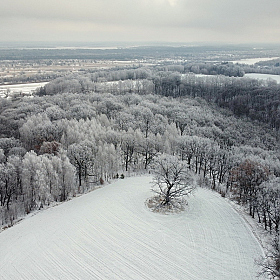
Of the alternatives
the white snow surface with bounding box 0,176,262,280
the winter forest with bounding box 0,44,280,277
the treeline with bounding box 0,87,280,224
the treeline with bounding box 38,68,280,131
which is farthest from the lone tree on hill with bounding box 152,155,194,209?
the treeline with bounding box 38,68,280,131

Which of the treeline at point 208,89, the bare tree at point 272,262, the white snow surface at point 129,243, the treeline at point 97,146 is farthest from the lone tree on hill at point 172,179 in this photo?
the treeline at point 208,89

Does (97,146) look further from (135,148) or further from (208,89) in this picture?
(208,89)

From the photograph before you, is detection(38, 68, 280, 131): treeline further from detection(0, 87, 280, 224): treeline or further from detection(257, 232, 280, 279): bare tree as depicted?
detection(257, 232, 280, 279): bare tree

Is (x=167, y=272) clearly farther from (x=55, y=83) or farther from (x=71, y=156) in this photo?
(x=55, y=83)

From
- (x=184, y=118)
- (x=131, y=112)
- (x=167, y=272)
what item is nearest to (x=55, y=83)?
(x=131, y=112)

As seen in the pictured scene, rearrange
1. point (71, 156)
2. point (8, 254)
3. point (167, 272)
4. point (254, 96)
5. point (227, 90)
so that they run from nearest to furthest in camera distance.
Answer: point (167, 272) < point (8, 254) < point (71, 156) < point (254, 96) < point (227, 90)

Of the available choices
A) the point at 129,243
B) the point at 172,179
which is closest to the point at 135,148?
the point at 172,179
